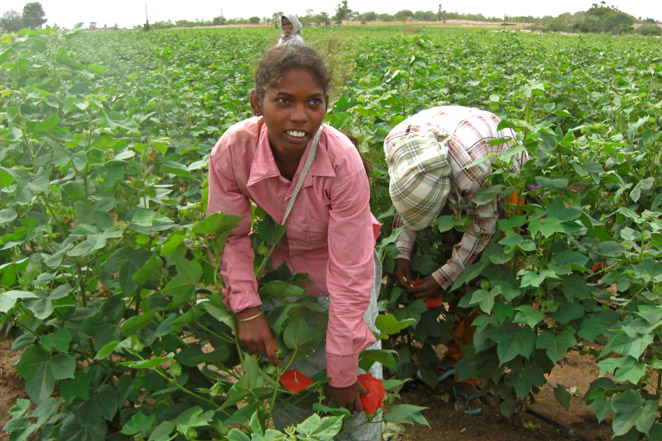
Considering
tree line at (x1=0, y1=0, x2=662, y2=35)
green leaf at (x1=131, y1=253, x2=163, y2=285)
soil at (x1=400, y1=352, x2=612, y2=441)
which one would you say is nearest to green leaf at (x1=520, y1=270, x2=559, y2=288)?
soil at (x1=400, y1=352, x2=612, y2=441)

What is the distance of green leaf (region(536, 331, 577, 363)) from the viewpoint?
213 cm

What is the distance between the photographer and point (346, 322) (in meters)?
1.64

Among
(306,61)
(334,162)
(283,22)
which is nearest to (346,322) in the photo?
(334,162)

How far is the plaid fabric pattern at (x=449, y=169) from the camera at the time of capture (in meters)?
2.18

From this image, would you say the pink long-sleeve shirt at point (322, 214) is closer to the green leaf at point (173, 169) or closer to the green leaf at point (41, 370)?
the green leaf at point (173, 169)

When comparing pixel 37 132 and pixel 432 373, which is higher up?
pixel 37 132

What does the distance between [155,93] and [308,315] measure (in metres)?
3.43

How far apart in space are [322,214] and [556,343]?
1.03 meters

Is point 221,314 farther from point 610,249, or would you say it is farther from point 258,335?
point 610,249

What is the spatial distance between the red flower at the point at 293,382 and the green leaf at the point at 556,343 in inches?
37.6

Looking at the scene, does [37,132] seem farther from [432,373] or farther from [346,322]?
[432,373]

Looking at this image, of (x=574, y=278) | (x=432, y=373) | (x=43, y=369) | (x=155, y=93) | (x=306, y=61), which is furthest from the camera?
(x=155, y=93)

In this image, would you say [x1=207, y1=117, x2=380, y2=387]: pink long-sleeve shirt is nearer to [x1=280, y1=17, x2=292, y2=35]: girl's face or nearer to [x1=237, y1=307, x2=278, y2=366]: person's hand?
[x1=237, y1=307, x2=278, y2=366]: person's hand

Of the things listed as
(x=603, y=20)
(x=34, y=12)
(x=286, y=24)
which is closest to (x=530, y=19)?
(x=603, y=20)
